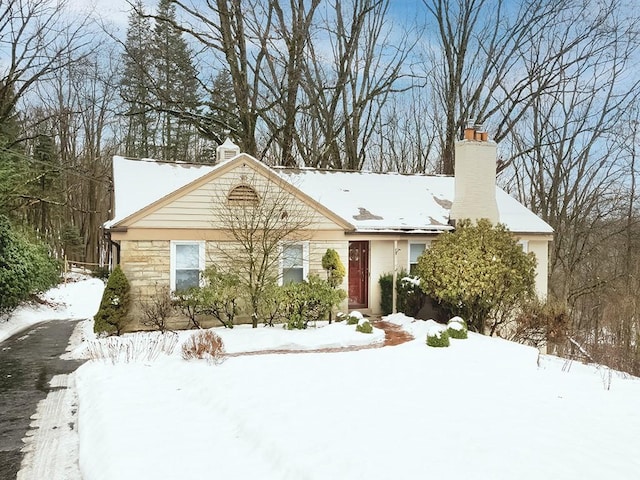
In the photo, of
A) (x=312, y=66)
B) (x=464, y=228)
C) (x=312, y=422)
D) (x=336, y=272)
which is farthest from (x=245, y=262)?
(x=312, y=66)

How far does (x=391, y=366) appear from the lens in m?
8.70

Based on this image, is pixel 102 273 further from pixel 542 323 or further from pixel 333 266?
pixel 542 323

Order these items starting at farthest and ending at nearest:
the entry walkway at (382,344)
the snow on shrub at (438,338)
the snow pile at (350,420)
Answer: the snow on shrub at (438,338)
the entry walkway at (382,344)
the snow pile at (350,420)

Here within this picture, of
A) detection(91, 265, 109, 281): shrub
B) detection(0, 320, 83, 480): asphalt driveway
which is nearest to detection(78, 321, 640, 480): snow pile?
detection(0, 320, 83, 480): asphalt driveway

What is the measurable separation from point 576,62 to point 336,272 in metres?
17.8

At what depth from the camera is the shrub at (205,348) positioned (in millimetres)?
9070

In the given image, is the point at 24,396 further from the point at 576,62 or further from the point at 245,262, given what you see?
the point at 576,62

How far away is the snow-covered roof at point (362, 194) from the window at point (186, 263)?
4.53 ft

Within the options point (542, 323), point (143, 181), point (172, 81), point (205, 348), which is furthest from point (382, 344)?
point (172, 81)

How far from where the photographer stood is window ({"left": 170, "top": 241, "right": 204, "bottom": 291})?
12.4 m

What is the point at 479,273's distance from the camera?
12.4 metres

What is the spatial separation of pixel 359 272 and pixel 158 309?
6.33 m

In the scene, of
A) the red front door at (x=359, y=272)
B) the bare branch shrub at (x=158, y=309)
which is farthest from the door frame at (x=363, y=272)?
the bare branch shrub at (x=158, y=309)

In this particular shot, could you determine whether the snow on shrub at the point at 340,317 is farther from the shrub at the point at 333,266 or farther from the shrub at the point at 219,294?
the shrub at the point at 219,294
